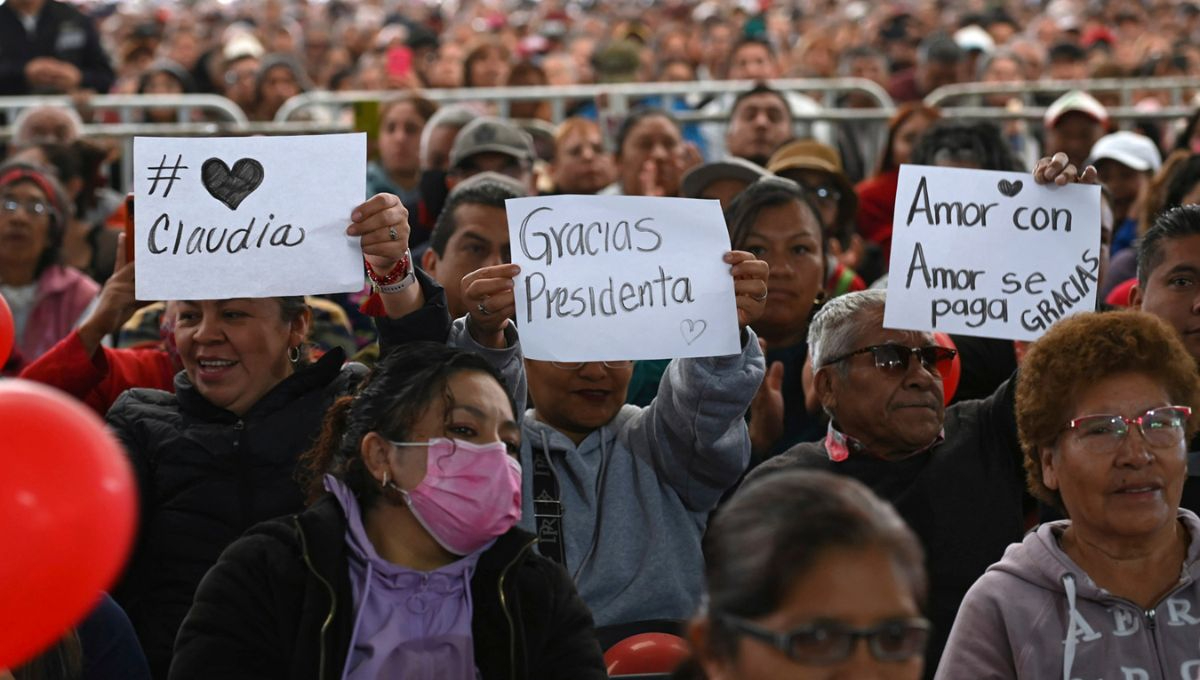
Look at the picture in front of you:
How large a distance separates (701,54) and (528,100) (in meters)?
6.10

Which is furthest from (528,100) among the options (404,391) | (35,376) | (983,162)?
(404,391)

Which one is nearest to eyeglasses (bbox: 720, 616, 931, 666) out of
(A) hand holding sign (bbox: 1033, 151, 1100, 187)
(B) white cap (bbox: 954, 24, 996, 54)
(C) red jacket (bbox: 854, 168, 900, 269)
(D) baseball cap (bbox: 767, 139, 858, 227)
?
(A) hand holding sign (bbox: 1033, 151, 1100, 187)

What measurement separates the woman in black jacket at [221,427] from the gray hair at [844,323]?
968 millimetres

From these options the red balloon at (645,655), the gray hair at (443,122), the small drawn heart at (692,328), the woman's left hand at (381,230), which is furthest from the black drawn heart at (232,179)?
the gray hair at (443,122)

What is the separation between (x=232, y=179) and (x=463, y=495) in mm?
1112

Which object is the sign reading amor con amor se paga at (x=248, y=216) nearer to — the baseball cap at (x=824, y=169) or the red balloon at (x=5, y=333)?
the red balloon at (x=5, y=333)

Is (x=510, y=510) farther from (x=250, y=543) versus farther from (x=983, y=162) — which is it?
(x=983, y=162)

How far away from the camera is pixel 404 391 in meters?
3.53

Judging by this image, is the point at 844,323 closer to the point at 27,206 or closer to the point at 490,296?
the point at 490,296

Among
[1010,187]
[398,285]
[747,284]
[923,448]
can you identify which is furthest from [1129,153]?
[398,285]

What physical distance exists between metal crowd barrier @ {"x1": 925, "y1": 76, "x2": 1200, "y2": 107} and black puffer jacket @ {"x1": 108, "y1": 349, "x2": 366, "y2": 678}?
6.49m

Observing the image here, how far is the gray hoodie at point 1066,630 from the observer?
10.9ft

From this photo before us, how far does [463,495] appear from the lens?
341 cm

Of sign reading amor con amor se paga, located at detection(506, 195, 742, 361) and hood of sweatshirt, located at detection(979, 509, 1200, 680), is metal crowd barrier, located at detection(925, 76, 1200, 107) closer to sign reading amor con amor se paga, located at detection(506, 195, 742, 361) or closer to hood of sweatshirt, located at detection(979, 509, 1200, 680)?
sign reading amor con amor se paga, located at detection(506, 195, 742, 361)
